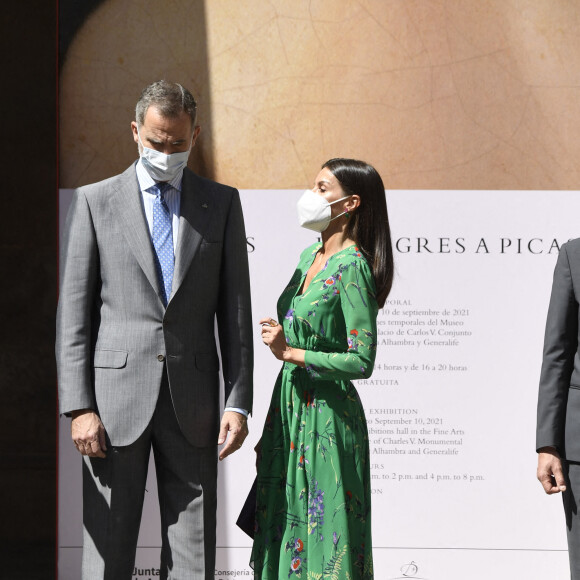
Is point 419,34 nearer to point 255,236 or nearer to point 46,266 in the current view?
Result: point 255,236

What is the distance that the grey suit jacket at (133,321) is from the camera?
2.55 meters

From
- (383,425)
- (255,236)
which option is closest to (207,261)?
(255,236)

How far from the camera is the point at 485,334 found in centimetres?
409

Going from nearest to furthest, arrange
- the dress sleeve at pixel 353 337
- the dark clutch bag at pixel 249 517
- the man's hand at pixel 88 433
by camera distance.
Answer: the man's hand at pixel 88 433 → the dress sleeve at pixel 353 337 → the dark clutch bag at pixel 249 517

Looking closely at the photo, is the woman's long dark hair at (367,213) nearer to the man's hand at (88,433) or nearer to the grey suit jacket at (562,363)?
the grey suit jacket at (562,363)

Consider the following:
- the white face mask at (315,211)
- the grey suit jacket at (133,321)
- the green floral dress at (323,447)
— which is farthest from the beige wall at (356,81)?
the grey suit jacket at (133,321)

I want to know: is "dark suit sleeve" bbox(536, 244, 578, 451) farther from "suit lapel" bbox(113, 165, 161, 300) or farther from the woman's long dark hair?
"suit lapel" bbox(113, 165, 161, 300)

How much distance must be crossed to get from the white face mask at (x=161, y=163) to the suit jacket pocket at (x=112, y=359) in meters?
0.52

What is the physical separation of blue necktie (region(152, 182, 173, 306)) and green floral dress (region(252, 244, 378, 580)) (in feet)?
1.46

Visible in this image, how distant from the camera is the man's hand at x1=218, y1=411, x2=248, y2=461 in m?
2.62

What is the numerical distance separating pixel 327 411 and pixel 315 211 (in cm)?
64

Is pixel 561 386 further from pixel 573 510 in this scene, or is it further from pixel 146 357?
pixel 146 357

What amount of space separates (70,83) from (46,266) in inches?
37.8

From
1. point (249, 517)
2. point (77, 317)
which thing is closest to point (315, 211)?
point (77, 317)
